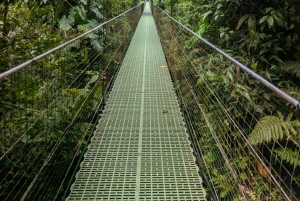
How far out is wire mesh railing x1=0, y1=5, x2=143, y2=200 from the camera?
5.08 ft

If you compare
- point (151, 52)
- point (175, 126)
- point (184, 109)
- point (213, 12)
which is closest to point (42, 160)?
point (175, 126)

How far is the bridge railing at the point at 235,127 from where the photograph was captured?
2.09m

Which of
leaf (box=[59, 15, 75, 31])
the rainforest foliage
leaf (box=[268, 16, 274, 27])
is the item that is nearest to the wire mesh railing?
the rainforest foliage

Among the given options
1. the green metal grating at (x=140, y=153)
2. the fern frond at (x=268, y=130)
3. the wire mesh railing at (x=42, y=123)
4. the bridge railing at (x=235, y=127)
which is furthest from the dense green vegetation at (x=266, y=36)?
the wire mesh railing at (x=42, y=123)

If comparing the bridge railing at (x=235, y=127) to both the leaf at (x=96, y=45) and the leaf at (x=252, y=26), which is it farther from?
the leaf at (x=96, y=45)

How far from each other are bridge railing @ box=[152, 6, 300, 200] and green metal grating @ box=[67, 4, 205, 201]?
18 cm

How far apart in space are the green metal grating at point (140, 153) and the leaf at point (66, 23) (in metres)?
1.08

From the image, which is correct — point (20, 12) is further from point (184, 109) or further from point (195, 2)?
point (195, 2)

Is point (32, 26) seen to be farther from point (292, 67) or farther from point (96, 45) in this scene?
point (292, 67)

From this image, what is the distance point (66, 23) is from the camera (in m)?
3.76

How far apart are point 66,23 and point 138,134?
2.05 metres

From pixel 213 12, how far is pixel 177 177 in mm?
2517

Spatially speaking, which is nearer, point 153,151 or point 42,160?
point 42,160

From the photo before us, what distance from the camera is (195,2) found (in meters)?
5.04
